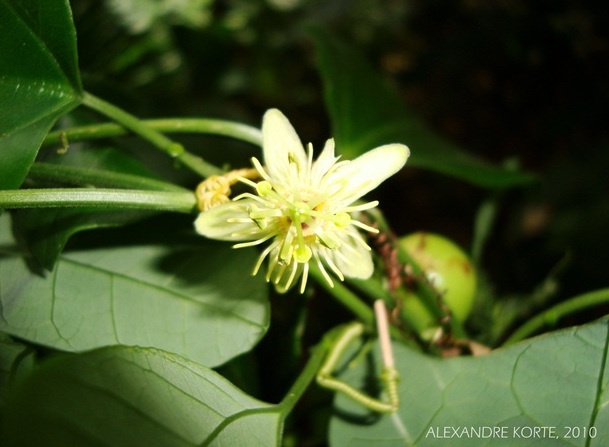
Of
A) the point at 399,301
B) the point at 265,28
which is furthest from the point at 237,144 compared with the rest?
the point at 265,28

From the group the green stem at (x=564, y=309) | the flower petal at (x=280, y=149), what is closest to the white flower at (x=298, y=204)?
the flower petal at (x=280, y=149)

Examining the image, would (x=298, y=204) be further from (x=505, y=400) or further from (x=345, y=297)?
(x=505, y=400)

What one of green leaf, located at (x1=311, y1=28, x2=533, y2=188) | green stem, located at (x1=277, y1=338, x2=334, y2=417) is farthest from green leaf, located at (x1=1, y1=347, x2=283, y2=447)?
green leaf, located at (x1=311, y1=28, x2=533, y2=188)

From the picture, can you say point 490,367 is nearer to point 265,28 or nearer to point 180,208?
point 180,208

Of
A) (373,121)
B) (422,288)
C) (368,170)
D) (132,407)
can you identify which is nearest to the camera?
(132,407)

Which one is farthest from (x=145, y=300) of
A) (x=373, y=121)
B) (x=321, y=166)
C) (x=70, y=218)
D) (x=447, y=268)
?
(x=373, y=121)
